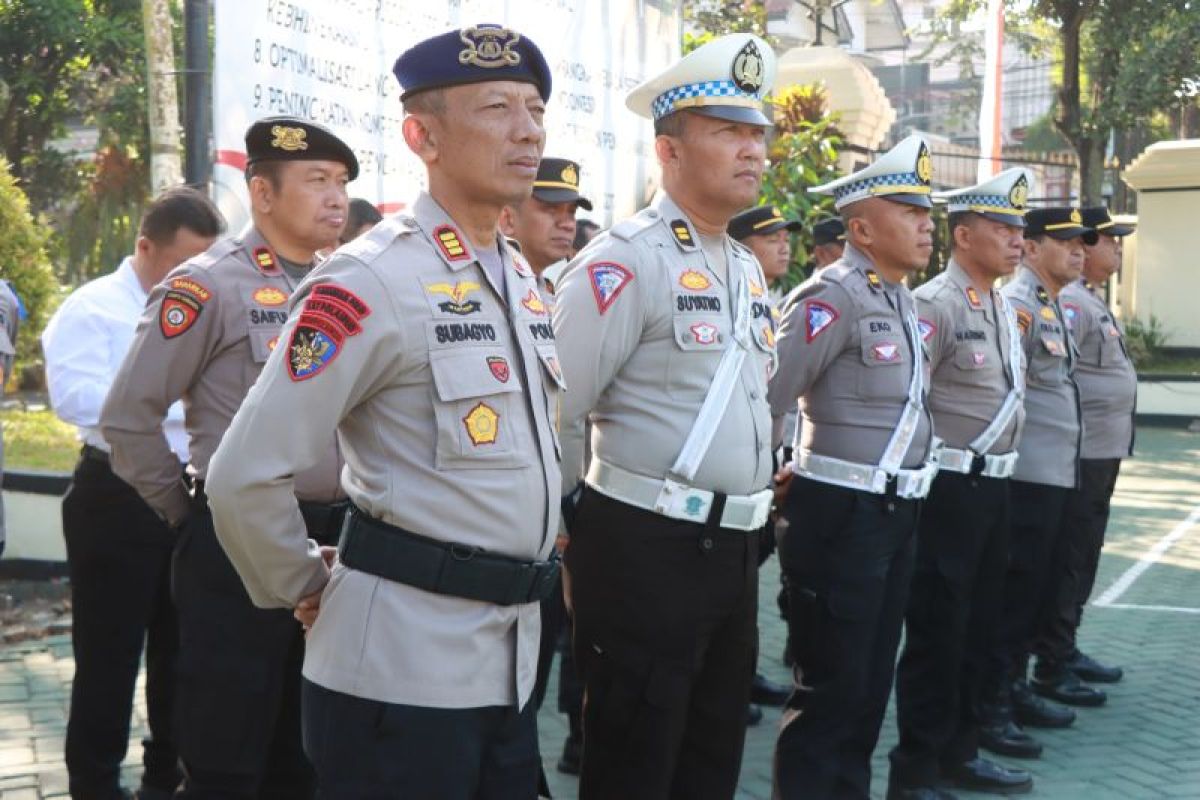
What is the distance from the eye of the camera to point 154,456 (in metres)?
3.93

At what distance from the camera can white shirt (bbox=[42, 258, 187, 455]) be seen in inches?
185

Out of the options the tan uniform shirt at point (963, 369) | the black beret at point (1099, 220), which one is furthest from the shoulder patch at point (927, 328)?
the black beret at point (1099, 220)

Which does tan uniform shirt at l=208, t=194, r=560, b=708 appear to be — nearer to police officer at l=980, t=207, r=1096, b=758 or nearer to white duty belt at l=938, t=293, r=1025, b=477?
white duty belt at l=938, t=293, r=1025, b=477

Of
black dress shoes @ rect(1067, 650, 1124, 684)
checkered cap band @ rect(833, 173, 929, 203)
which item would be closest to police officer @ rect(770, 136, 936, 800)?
checkered cap band @ rect(833, 173, 929, 203)

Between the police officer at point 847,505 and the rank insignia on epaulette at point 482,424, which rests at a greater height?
the rank insignia on epaulette at point 482,424

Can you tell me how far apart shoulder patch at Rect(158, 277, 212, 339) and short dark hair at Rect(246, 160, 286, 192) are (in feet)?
1.21

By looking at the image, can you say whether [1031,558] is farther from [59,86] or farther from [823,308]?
[59,86]

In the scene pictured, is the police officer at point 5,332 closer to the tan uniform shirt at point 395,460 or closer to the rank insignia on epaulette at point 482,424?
the tan uniform shirt at point 395,460

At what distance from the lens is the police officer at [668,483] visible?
3.59 meters

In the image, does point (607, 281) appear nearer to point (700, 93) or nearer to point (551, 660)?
point (700, 93)

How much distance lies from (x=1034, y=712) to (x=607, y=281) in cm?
344

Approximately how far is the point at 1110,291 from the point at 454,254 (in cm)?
2205

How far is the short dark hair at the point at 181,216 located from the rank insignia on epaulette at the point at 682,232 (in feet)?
5.57

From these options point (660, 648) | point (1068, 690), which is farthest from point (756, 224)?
point (660, 648)
